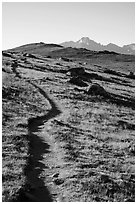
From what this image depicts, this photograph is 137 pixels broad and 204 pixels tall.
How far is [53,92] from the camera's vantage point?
5328cm

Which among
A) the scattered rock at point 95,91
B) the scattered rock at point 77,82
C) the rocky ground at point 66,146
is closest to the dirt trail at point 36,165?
the rocky ground at point 66,146

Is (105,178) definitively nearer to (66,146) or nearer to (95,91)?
(66,146)

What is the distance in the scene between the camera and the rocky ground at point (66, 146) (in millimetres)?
20531

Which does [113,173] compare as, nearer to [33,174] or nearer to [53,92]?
[33,174]

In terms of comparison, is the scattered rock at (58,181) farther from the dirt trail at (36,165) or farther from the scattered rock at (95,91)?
the scattered rock at (95,91)

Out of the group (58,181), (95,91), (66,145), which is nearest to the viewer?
(58,181)

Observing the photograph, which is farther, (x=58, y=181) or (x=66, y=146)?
(x=66, y=146)

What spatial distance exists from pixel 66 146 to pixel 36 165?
4463mm

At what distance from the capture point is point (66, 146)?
2808 cm

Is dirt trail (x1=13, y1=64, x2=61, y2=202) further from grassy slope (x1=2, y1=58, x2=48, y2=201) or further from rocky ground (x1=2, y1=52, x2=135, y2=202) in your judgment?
grassy slope (x1=2, y1=58, x2=48, y2=201)

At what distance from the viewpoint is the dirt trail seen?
767 inches

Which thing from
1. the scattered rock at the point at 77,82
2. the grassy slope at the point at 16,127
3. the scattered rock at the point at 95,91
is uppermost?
the scattered rock at the point at 77,82

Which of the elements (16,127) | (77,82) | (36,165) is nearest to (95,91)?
(77,82)

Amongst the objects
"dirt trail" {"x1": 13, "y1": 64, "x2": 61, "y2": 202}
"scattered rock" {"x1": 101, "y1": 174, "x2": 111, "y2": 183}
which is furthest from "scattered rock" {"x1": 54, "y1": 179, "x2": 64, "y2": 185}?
"scattered rock" {"x1": 101, "y1": 174, "x2": 111, "y2": 183}
